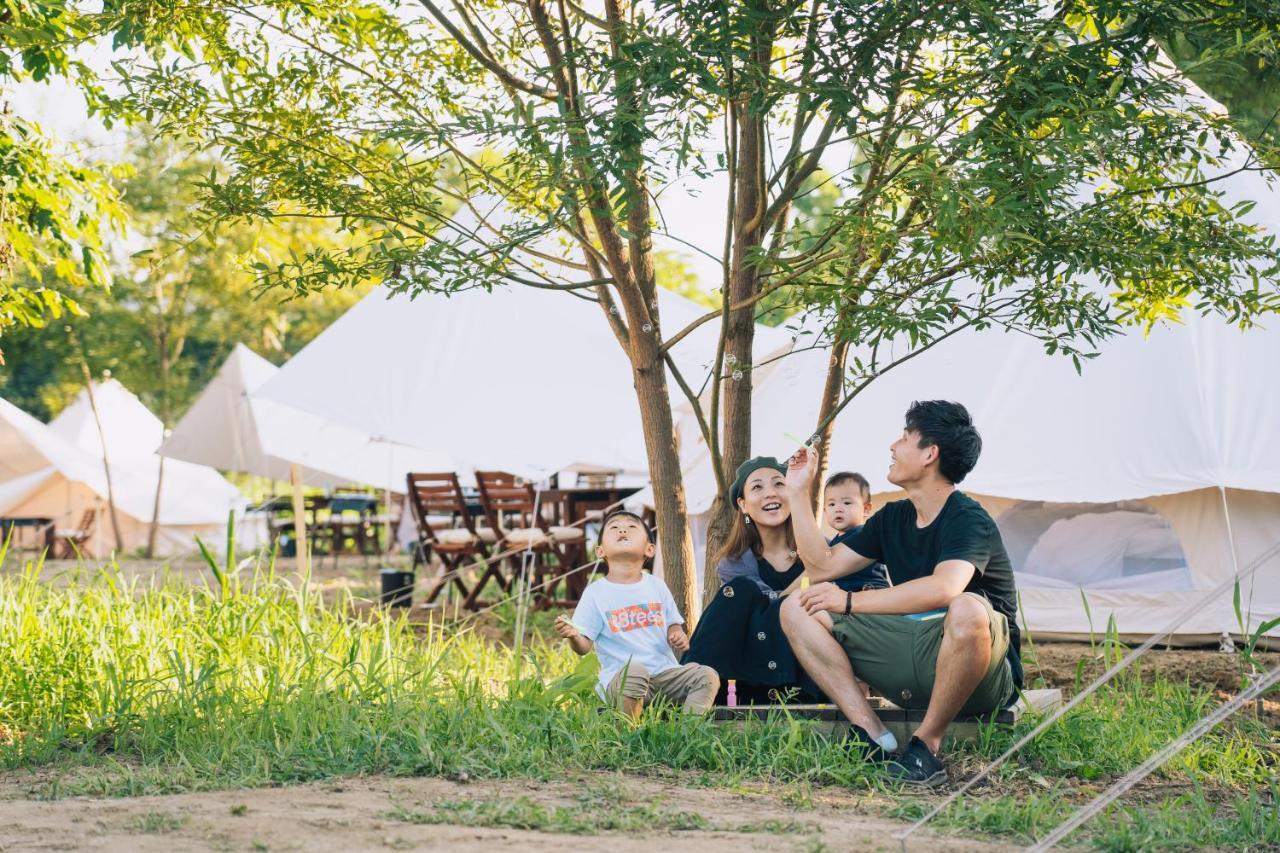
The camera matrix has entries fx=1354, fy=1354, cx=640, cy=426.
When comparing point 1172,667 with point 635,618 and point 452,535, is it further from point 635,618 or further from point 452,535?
point 452,535

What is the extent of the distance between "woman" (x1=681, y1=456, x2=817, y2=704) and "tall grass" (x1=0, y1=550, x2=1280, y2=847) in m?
0.32

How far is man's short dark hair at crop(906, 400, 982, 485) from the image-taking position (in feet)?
14.0

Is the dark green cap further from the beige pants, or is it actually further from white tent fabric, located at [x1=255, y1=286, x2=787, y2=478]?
white tent fabric, located at [x1=255, y1=286, x2=787, y2=478]

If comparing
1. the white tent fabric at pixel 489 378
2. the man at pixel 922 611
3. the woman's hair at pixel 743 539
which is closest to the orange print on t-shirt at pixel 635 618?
the woman's hair at pixel 743 539

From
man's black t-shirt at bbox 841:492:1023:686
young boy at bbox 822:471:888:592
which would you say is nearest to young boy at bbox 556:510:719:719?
man's black t-shirt at bbox 841:492:1023:686

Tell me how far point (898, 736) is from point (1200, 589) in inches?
172

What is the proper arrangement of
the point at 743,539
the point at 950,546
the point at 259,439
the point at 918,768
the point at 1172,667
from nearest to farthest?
the point at 918,768
the point at 950,546
the point at 743,539
the point at 1172,667
the point at 259,439

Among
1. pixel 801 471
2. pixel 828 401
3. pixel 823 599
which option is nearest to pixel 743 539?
pixel 801 471

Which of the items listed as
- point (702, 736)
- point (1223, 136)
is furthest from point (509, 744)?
point (1223, 136)

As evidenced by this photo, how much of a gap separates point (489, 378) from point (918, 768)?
592 cm

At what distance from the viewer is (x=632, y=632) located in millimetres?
4742

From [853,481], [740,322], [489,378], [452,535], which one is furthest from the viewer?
[452,535]

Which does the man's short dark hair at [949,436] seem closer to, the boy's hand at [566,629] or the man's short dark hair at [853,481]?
the man's short dark hair at [853,481]

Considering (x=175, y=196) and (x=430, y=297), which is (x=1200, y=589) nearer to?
(x=430, y=297)
